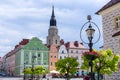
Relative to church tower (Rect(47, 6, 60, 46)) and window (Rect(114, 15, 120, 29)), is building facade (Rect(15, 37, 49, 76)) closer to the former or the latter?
church tower (Rect(47, 6, 60, 46))

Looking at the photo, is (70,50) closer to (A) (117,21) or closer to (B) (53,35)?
(B) (53,35)

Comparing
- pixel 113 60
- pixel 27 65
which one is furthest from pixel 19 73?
pixel 113 60

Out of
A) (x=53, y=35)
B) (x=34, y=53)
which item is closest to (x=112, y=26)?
(x=34, y=53)

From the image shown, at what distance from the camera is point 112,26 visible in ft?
89.4

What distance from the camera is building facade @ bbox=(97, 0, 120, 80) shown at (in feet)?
→ 85.0

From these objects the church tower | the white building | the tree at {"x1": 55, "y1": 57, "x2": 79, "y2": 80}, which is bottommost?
the tree at {"x1": 55, "y1": 57, "x2": 79, "y2": 80}

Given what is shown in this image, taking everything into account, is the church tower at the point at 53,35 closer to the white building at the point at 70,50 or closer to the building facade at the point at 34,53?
the white building at the point at 70,50

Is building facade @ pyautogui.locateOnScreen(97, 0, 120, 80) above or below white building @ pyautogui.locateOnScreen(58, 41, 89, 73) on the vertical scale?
below

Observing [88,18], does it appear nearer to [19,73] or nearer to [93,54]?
[93,54]

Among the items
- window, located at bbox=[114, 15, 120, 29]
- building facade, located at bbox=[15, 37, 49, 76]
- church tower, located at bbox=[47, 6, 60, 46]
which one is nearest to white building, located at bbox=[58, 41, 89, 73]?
building facade, located at bbox=[15, 37, 49, 76]

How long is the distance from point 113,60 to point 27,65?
5826cm

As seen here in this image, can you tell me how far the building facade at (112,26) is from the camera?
25.9 meters

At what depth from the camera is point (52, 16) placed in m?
92.9

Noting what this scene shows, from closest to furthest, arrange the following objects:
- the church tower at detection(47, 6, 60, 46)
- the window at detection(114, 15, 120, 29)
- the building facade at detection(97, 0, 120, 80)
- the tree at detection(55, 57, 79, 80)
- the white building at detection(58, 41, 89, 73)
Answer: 1. the building facade at detection(97, 0, 120, 80)
2. the window at detection(114, 15, 120, 29)
3. the tree at detection(55, 57, 79, 80)
4. the white building at detection(58, 41, 89, 73)
5. the church tower at detection(47, 6, 60, 46)
